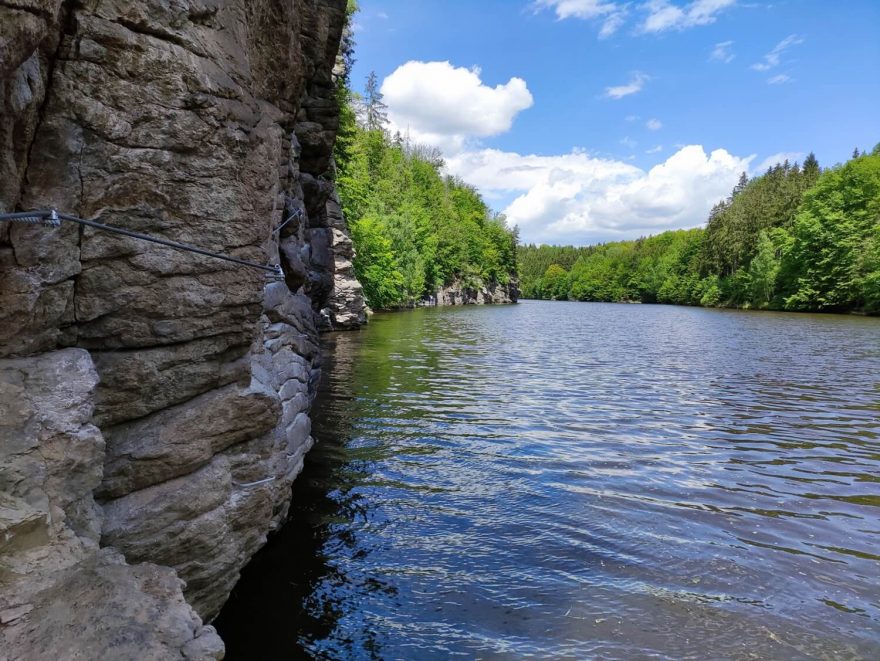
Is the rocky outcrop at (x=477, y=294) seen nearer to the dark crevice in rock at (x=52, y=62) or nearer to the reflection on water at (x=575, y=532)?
the reflection on water at (x=575, y=532)

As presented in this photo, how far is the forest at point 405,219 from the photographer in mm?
40938

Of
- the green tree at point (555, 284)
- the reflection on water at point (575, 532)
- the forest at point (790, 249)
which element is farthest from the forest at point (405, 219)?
the green tree at point (555, 284)

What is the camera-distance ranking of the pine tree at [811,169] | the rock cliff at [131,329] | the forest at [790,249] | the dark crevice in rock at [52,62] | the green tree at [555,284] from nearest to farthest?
the rock cliff at [131,329], the dark crevice in rock at [52,62], the forest at [790,249], the pine tree at [811,169], the green tree at [555,284]

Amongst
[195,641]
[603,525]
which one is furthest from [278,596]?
[603,525]

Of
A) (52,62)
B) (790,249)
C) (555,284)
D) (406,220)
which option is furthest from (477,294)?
(52,62)

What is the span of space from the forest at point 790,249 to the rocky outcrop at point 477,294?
35.8 meters

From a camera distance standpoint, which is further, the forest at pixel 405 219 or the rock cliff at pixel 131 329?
the forest at pixel 405 219

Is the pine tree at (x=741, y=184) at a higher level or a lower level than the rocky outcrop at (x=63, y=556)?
higher

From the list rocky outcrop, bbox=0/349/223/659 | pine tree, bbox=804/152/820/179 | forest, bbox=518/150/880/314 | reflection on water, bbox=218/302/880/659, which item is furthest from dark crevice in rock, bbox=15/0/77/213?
pine tree, bbox=804/152/820/179

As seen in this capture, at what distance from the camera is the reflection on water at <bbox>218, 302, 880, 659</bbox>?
Answer: 5168 mm

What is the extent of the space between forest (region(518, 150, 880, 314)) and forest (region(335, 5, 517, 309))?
39055 millimetres

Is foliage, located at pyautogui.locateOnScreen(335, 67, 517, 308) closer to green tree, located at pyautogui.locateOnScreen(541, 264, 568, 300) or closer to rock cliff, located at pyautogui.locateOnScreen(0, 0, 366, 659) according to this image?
rock cliff, located at pyautogui.locateOnScreen(0, 0, 366, 659)

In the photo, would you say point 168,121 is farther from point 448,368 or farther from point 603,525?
point 448,368

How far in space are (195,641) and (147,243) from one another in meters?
2.86
